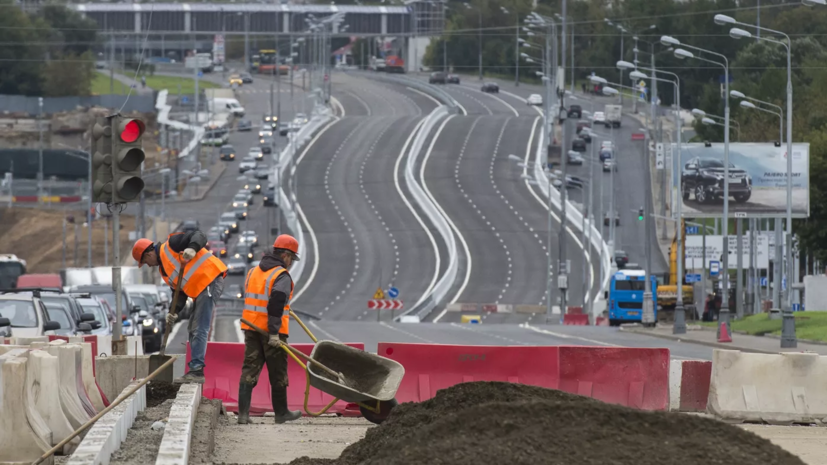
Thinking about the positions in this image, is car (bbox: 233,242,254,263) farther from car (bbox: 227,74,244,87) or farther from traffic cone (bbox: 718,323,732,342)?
car (bbox: 227,74,244,87)

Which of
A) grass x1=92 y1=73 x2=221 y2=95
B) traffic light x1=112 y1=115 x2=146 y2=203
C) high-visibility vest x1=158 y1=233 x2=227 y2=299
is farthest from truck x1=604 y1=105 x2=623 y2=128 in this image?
high-visibility vest x1=158 y1=233 x2=227 y2=299

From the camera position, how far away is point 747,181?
5159cm

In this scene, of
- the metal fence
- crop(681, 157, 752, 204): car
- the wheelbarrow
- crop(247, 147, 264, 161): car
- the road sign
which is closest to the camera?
the wheelbarrow

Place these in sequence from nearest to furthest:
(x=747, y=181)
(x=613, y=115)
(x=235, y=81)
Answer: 1. (x=747, y=181)
2. (x=613, y=115)
3. (x=235, y=81)

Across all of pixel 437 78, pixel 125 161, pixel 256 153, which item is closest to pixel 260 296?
pixel 125 161

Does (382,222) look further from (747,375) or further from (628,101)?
(747,375)

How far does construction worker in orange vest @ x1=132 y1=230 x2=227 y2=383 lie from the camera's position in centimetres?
1409

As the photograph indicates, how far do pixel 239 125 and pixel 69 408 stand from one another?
130499mm

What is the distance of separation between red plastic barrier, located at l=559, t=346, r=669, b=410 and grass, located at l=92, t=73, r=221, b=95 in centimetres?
13496

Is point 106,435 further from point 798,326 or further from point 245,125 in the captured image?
point 245,125

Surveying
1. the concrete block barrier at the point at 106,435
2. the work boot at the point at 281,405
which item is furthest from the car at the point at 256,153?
the concrete block barrier at the point at 106,435

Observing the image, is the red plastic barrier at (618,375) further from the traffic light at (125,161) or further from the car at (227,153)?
the car at (227,153)

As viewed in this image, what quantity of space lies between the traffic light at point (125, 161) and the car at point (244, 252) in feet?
212

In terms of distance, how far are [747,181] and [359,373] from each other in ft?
130
